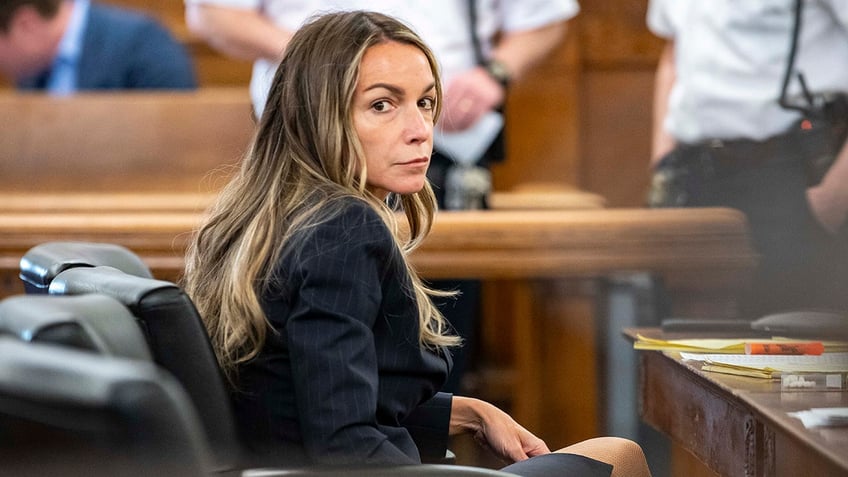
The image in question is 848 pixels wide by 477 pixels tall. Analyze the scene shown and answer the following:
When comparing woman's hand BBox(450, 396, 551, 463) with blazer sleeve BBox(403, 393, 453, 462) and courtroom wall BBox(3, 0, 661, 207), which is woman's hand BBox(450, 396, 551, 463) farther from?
courtroom wall BBox(3, 0, 661, 207)

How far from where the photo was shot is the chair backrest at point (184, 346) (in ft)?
4.79

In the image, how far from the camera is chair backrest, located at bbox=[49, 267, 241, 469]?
1.46m

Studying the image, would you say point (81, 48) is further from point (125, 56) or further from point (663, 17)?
point (663, 17)

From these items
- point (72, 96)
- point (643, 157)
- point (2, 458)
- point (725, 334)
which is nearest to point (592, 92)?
point (643, 157)

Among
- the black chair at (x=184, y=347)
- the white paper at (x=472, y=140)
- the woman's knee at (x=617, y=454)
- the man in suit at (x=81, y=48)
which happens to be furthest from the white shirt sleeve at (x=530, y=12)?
the black chair at (x=184, y=347)

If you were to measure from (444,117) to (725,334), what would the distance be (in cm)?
118

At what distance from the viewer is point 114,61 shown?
3.93m

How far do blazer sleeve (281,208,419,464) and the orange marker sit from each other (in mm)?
615

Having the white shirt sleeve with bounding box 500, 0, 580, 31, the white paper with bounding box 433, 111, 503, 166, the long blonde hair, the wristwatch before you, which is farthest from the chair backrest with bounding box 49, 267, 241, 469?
the white shirt sleeve with bounding box 500, 0, 580, 31

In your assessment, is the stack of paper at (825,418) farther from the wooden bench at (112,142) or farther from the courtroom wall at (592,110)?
the courtroom wall at (592,110)

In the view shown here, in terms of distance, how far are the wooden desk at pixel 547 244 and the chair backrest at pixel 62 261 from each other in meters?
1.03

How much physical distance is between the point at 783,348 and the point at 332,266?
748 millimetres

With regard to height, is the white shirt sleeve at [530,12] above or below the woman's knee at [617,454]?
above

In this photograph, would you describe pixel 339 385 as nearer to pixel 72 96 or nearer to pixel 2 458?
A: pixel 2 458
